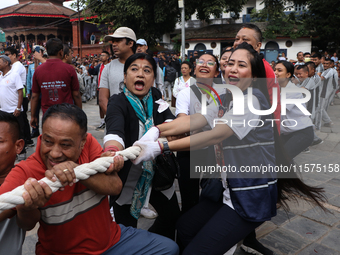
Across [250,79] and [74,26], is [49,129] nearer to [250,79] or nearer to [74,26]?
[250,79]

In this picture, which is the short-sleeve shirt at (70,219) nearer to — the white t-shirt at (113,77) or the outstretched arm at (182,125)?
the outstretched arm at (182,125)

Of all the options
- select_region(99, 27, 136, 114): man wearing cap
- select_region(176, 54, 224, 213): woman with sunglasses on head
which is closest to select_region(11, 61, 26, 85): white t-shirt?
select_region(99, 27, 136, 114): man wearing cap

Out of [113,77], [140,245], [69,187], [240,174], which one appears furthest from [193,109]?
[69,187]

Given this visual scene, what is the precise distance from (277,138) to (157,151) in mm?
953

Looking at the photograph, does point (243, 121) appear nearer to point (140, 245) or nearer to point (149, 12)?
point (140, 245)

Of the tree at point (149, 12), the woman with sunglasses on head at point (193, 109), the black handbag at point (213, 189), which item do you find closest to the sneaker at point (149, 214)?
the woman with sunglasses on head at point (193, 109)

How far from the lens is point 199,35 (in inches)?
1141

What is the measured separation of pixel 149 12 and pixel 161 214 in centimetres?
2117

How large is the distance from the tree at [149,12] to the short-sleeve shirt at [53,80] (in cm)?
1765

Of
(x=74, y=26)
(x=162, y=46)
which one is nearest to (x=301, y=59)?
(x=162, y=46)

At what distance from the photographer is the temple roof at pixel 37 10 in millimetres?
36469

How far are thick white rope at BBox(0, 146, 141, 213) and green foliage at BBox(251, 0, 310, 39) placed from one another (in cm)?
Answer: 2689

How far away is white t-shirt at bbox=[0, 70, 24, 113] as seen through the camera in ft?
16.7

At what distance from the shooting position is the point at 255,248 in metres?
2.65
